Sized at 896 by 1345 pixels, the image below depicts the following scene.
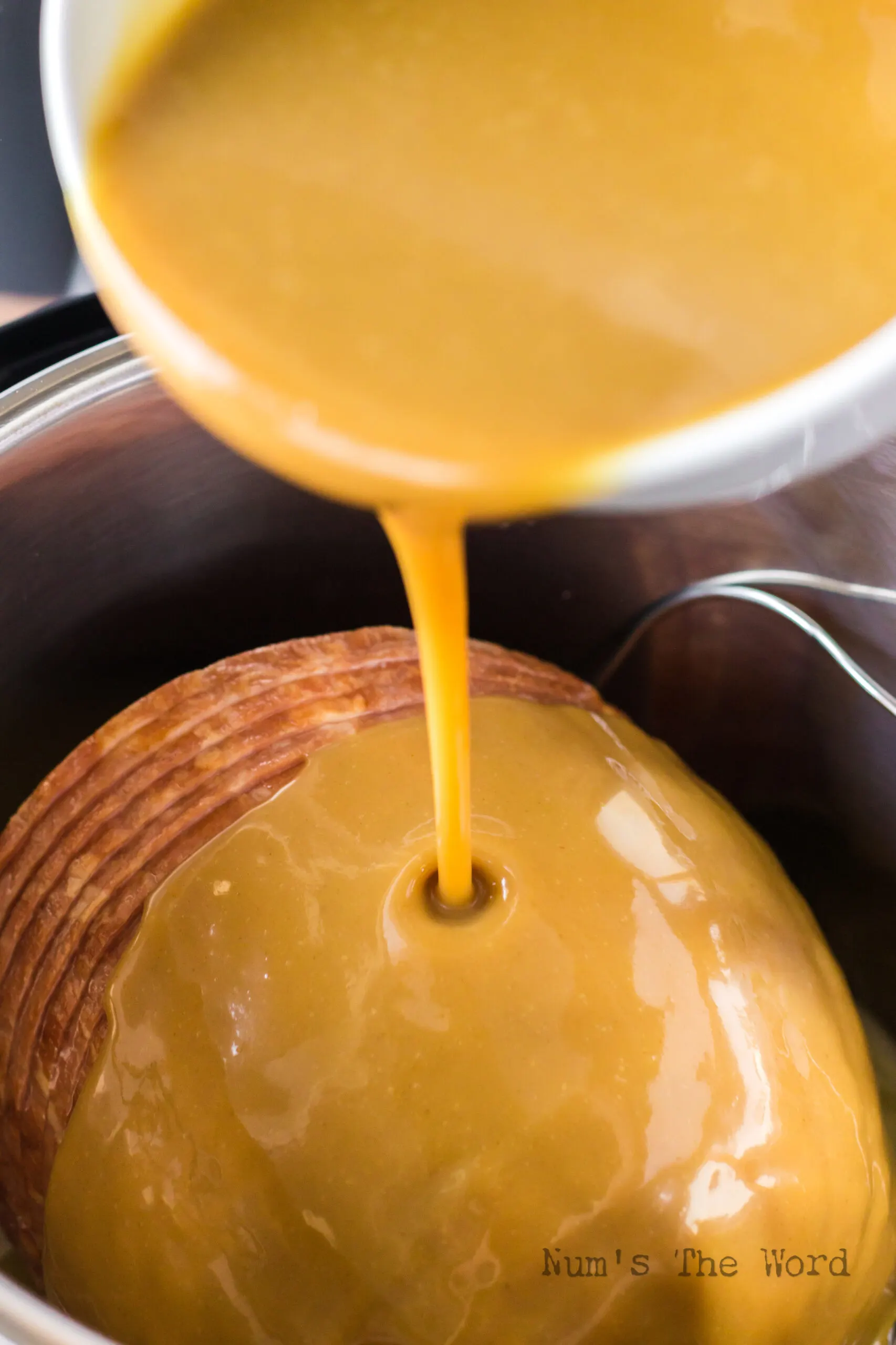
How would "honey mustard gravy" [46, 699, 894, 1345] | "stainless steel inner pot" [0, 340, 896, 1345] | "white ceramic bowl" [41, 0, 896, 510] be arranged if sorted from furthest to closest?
"stainless steel inner pot" [0, 340, 896, 1345], "honey mustard gravy" [46, 699, 894, 1345], "white ceramic bowl" [41, 0, 896, 510]

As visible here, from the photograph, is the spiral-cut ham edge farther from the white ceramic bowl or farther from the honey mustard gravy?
the white ceramic bowl

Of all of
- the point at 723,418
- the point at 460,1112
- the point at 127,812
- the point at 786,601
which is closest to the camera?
the point at 723,418

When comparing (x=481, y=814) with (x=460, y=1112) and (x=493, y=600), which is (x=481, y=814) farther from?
(x=493, y=600)

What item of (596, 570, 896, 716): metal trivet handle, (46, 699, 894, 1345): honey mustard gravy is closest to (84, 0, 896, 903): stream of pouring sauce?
(46, 699, 894, 1345): honey mustard gravy

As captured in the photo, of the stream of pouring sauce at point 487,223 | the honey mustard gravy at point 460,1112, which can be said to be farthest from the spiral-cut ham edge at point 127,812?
the stream of pouring sauce at point 487,223

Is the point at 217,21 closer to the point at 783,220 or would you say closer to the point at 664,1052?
the point at 783,220

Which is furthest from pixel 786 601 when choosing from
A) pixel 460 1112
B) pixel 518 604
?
pixel 460 1112

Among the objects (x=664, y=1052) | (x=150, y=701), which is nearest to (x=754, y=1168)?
(x=664, y=1052)
